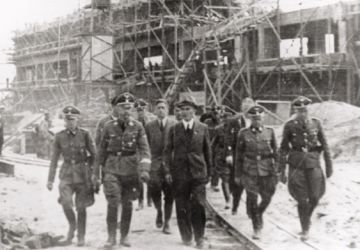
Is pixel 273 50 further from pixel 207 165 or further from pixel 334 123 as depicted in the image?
pixel 207 165

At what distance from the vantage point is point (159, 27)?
29.6 m

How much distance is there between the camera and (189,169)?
7.70 meters

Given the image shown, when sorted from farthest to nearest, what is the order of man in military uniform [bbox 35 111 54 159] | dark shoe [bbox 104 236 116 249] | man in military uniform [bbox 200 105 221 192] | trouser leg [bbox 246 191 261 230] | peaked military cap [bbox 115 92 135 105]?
man in military uniform [bbox 35 111 54 159], man in military uniform [bbox 200 105 221 192], trouser leg [bbox 246 191 261 230], peaked military cap [bbox 115 92 135 105], dark shoe [bbox 104 236 116 249]

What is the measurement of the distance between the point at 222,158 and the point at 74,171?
4.00 meters

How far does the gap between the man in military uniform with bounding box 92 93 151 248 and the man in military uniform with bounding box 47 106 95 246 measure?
26 cm

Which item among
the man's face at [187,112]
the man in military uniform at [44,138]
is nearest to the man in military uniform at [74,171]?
the man's face at [187,112]

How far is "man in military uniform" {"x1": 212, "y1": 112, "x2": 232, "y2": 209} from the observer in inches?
418

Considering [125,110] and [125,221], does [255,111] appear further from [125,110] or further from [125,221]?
[125,221]

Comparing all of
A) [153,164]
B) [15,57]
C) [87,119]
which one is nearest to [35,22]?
[15,57]

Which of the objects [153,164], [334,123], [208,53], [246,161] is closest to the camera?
[246,161]

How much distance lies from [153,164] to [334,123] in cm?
1026

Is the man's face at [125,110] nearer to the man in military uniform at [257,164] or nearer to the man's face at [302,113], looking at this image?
the man in military uniform at [257,164]

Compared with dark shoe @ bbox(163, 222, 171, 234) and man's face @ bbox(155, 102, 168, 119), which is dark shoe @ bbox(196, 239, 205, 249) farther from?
man's face @ bbox(155, 102, 168, 119)

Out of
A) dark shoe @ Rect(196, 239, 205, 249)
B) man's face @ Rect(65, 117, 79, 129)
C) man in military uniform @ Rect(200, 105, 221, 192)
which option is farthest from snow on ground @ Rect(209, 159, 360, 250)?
man's face @ Rect(65, 117, 79, 129)
